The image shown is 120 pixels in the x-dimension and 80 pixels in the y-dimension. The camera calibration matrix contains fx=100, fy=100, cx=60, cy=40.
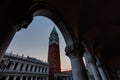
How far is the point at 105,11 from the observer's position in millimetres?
5676

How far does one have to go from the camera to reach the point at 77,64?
3525 millimetres

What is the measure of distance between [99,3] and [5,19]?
496 cm

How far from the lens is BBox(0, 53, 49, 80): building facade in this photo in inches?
774

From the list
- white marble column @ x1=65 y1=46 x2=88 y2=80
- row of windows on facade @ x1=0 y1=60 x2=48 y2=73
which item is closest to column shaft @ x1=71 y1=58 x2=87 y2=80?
white marble column @ x1=65 y1=46 x2=88 y2=80

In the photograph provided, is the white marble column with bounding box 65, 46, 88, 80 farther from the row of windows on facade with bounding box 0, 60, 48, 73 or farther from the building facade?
the row of windows on facade with bounding box 0, 60, 48, 73

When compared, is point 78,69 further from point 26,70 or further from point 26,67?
point 26,67

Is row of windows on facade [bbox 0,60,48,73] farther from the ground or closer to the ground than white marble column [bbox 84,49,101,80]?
farther from the ground

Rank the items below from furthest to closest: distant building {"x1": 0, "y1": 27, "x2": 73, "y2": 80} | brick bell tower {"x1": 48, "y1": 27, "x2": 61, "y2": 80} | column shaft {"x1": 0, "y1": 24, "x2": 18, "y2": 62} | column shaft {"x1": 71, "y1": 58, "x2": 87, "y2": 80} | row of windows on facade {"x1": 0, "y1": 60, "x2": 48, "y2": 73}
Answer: brick bell tower {"x1": 48, "y1": 27, "x2": 61, "y2": 80}, row of windows on facade {"x1": 0, "y1": 60, "x2": 48, "y2": 73}, distant building {"x1": 0, "y1": 27, "x2": 73, "y2": 80}, column shaft {"x1": 71, "y1": 58, "x2": 87, "y2": 80}, column shaft {"x1": 0, "y1": 24, "x2": 18, "y2": 62}

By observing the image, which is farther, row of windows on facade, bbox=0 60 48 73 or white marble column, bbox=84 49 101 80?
row of windows on facade, bbox=0 60 48 73

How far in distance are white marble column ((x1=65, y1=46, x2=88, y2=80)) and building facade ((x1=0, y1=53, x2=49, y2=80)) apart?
1777cm

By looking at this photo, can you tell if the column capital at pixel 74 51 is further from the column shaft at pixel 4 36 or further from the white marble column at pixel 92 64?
the column shaft at pixel 4 36

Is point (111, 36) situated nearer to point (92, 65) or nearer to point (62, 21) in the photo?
point (92, 65)

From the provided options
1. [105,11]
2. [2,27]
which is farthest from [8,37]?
[105,11]

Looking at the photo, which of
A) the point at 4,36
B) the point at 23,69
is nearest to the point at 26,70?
the point at 23,69
